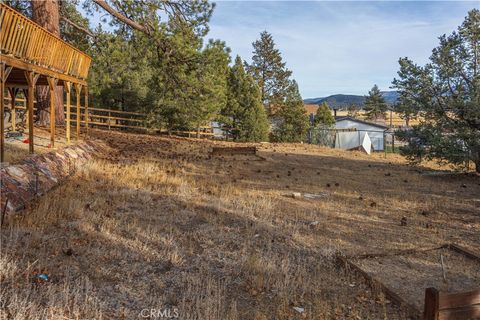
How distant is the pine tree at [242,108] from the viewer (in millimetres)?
31656

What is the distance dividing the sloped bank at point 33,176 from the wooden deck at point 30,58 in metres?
0.67

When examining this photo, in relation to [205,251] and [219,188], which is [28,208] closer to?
[205,251]

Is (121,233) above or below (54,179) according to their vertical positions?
below

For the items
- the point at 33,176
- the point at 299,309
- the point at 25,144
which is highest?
the point at 25,144

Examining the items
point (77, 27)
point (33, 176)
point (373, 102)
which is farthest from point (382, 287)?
point (373, 102)

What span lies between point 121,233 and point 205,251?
1230 mm

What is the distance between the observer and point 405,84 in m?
12.0

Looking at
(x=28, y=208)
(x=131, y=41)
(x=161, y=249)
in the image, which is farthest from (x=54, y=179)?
(x=131, y=41)

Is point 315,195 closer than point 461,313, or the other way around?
point 461,313

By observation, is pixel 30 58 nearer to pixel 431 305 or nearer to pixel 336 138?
pixel 431 305

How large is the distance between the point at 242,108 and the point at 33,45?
77.6 feet

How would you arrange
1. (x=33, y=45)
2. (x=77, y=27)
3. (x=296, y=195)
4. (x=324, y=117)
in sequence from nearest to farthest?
1. (x=296, y=195)
2. (x=33, y=45)
3. (x=77, y=27)
4. (x=324, y=117)

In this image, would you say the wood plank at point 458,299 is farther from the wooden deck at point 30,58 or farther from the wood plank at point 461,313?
the wooden deck at point 30,58

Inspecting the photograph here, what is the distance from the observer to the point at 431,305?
114 inches
